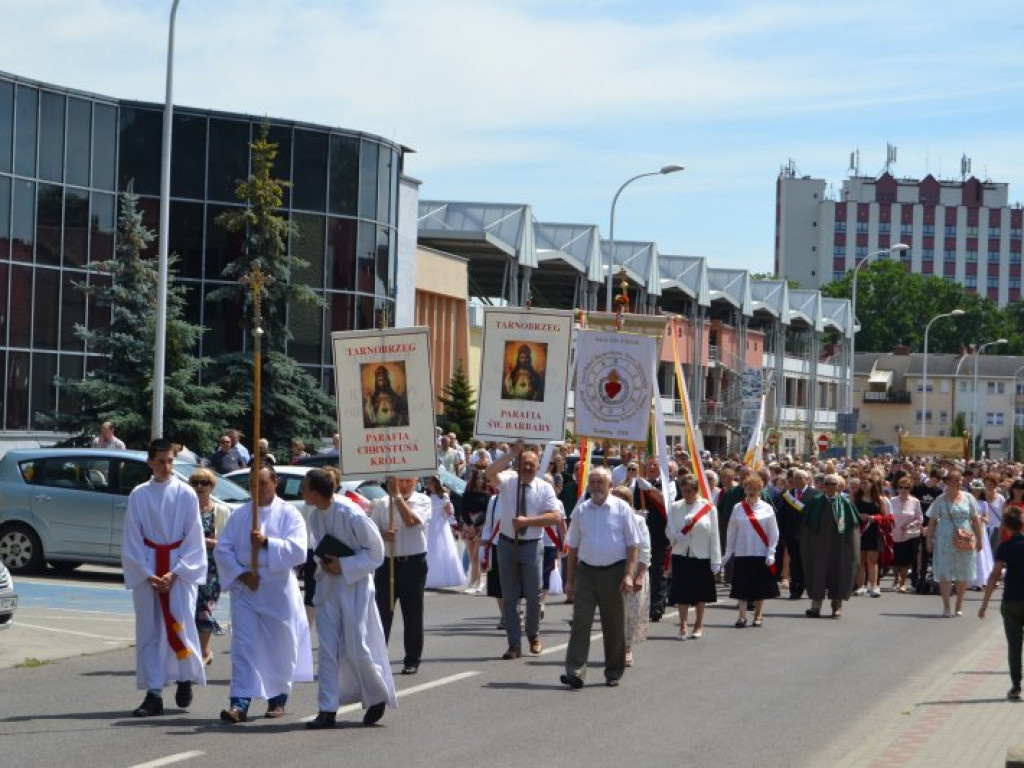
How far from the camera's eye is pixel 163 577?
12.4m

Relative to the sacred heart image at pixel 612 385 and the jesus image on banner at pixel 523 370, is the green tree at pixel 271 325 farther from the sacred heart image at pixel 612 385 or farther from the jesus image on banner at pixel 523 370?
the jesus image on banner at pixel 523 370

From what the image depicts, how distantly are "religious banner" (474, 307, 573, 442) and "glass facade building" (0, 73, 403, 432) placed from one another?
25760 millimetres

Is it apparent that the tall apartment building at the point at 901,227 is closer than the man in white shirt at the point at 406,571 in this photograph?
No

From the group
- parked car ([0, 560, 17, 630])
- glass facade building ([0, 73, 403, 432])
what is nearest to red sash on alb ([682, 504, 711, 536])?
parked car ([0, 560, 17, 630])

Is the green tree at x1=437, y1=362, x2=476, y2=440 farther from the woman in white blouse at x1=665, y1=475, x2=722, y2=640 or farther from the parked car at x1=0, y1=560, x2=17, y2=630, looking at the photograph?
the parked car at x1=0, y1=560, x2=17, y2=630

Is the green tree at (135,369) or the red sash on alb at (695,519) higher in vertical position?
the green tree at (135,369)

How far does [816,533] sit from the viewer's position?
23188mm

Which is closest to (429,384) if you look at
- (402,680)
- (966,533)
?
(402,680)

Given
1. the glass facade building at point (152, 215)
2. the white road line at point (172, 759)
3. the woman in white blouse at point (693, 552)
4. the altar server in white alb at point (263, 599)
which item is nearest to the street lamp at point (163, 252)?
the glass facade building at point (152, 215)

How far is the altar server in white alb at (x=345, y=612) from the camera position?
11867mm

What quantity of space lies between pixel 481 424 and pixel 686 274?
62348mm

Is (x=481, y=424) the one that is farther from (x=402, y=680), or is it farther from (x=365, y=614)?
(x=365, y=614)

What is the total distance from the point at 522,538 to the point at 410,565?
75.5 inches

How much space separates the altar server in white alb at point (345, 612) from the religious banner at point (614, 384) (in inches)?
295
